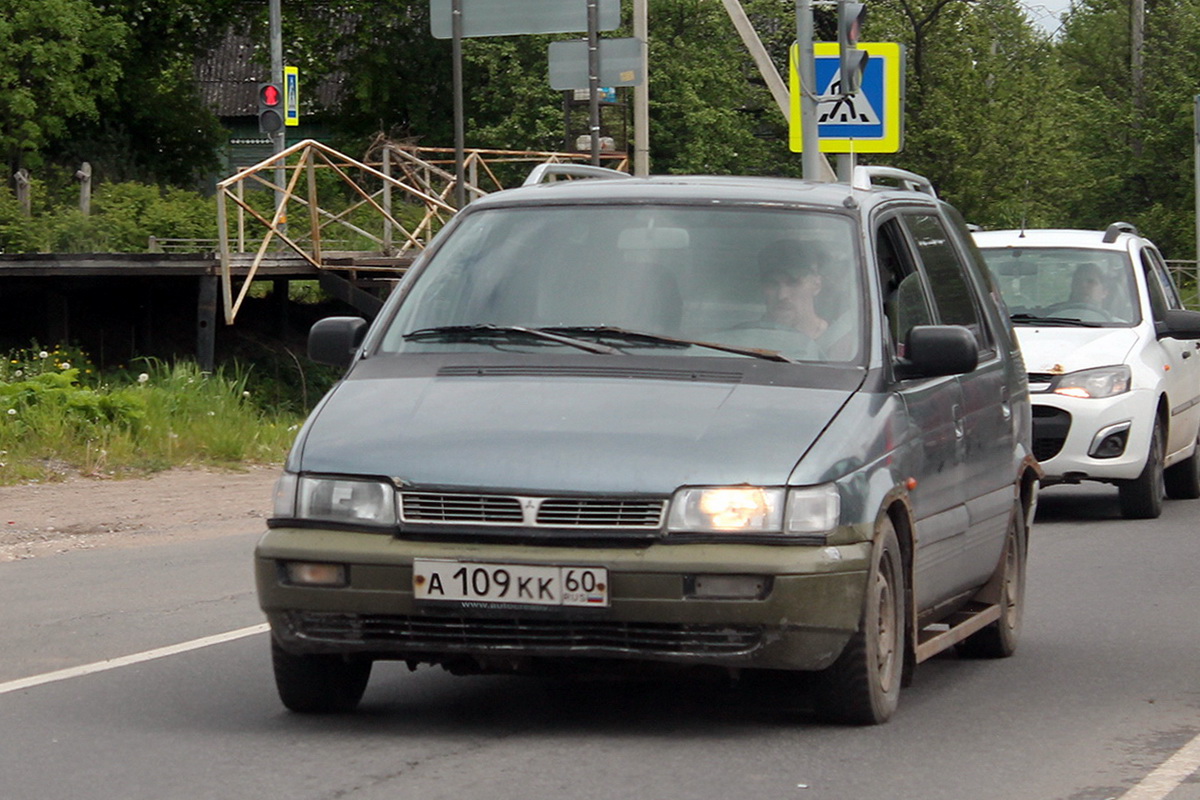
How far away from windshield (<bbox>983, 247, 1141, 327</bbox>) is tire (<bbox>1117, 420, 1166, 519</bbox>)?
0.81m

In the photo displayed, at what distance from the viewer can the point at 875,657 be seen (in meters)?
6.49

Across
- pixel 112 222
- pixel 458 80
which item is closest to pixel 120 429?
pixel 458 80

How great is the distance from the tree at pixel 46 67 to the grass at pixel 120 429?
30137 millimetres

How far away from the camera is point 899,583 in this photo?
675 centimetres

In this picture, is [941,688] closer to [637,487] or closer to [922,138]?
[637,487]

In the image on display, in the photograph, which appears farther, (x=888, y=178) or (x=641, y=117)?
(x=641, y=117)

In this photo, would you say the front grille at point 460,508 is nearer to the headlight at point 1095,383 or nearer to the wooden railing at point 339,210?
the headlight at point 1095,383

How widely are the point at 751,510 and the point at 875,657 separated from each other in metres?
0.69

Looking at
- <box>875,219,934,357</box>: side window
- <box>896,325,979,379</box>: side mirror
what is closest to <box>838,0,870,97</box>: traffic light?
<box>875,219,934,357</box>: side window

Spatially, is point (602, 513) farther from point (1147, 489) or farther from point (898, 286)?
point (1147, 489)

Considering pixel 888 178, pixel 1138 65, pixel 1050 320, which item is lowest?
pixel 1050 320

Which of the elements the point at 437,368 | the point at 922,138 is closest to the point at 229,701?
the point at 437,368

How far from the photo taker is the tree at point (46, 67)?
155 feet

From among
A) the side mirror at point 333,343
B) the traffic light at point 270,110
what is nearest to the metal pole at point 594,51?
the side mirror at point 333,343
